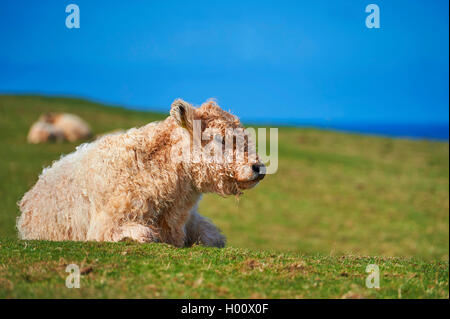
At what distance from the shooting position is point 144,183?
8875 millimetres

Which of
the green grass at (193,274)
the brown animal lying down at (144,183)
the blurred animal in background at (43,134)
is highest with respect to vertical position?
the blurred animal in background at (43,134)

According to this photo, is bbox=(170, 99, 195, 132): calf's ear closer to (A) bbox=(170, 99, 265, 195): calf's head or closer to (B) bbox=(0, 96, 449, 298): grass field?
(A) bbox=(170, 99, 265, 195): calf's head

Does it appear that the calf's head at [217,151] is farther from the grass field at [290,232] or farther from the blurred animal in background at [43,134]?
the blurred animal in background at [43,134]

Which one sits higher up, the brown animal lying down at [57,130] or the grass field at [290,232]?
the brown animal lying down at [57,130]

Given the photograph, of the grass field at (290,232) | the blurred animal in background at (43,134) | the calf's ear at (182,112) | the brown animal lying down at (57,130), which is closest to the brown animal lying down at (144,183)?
the calf's ear at (182,112)

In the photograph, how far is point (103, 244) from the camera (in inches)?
328

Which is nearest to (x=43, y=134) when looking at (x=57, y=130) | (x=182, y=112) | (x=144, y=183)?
(x=57, y=130)

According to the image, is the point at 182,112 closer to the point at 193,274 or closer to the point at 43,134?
the point at 193,274

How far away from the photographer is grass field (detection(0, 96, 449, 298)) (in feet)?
21.5

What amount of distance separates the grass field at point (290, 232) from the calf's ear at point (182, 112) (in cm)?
152

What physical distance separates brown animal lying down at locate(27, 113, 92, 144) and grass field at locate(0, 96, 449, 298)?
4.16 feet

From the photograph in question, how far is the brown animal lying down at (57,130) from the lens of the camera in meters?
43.4

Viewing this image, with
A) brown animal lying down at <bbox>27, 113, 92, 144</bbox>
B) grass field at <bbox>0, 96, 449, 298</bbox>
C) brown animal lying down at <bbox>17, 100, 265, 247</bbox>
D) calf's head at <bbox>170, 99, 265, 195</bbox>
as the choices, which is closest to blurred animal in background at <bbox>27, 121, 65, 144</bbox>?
brown animal lying down at <bbox>27, 113, 92, 144</bbox>

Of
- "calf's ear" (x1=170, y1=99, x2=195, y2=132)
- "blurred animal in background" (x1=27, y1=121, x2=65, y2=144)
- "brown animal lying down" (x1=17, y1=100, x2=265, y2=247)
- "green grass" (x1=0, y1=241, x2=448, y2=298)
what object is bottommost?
"green grass" (x1=0, y1=241, x2=448, y2=298)
